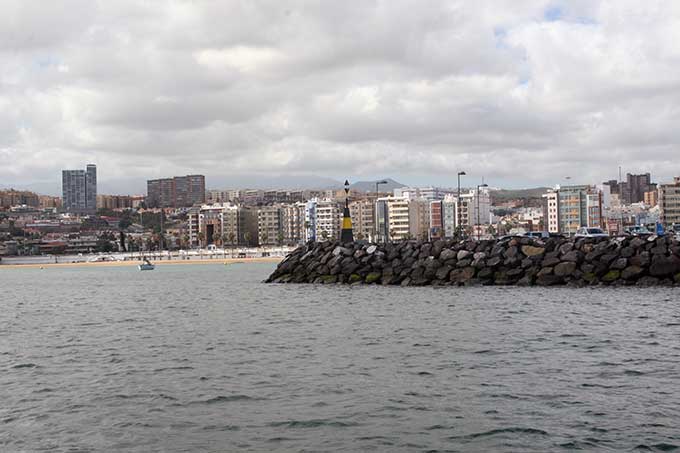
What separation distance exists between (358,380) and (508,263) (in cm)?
2845

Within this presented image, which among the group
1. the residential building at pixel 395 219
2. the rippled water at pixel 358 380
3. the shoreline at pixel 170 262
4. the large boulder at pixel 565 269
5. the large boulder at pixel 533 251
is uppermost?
the residential building at pixel 395 219

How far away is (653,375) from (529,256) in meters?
28.3

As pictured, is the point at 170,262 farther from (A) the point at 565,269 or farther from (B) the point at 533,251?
(A) the point at 565,269

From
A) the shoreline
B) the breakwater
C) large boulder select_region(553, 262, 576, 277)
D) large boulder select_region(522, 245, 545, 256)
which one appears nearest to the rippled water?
the breakwater

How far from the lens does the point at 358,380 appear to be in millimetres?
16641

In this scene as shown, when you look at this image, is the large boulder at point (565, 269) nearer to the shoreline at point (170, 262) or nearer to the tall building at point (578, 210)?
the shoreline at point (170, 262)

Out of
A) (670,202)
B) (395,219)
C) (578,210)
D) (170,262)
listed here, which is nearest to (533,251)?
(170,262)

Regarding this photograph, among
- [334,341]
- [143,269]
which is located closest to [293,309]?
[334,341]

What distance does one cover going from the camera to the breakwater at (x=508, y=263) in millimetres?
40188

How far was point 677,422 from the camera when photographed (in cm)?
1253

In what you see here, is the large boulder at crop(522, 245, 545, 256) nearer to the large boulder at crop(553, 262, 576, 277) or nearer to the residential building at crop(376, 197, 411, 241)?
the large boulder at crop(553, 262, 576, 277)

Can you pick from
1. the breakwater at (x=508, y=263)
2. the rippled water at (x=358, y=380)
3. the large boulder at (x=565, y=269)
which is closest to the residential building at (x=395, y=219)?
the breakwater at (x=508, y=263)

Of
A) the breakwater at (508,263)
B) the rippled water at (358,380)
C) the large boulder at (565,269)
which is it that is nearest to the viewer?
the rippled water at (358,380)

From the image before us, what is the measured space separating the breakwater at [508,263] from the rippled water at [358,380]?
27.9 ft
